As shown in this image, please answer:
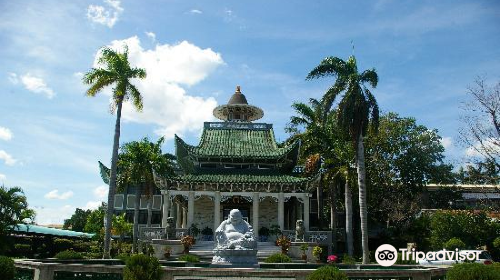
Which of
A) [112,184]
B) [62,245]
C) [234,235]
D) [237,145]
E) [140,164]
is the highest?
[237,145]

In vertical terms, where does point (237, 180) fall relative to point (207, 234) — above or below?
above

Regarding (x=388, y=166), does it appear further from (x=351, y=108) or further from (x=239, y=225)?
(x=239, y=225)

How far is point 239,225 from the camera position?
20.4 metres

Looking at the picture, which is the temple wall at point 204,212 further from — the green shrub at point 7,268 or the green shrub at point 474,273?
the green shrub at point 474,273

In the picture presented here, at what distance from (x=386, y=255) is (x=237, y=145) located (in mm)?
24260

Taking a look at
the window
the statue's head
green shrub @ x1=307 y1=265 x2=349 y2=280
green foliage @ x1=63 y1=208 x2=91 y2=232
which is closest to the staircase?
the statue's head

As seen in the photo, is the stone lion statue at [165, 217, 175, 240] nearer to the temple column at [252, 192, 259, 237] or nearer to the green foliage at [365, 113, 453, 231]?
the temple column at [252, 192, 259, 237]

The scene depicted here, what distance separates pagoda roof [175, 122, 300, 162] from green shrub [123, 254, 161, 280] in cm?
2483

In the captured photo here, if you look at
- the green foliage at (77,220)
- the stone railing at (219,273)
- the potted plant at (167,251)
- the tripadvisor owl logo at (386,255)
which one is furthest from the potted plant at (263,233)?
the green foliage at (77,220)

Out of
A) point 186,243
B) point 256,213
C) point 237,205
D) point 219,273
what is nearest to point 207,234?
point 237,205

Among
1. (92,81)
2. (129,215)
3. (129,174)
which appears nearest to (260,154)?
(129,174)

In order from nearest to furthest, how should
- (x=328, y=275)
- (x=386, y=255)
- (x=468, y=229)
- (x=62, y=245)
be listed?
(x=328, y=275) < (x=386, y=255) < (x=468, y=229) < (x=62, y=245)

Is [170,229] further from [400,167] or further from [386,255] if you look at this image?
[400,167]

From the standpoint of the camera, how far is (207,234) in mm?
36281
